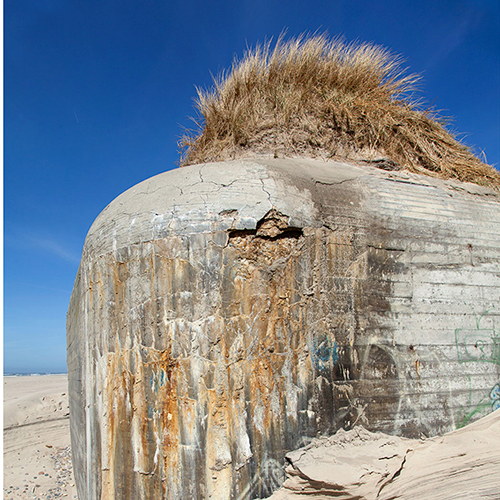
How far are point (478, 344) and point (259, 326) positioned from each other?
1.92 metres

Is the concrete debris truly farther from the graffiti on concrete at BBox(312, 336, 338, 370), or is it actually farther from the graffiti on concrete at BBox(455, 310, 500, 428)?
the graffiti on concrete at BBox(312, 336, 338, 370)

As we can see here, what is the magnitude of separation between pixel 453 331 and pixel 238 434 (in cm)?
187

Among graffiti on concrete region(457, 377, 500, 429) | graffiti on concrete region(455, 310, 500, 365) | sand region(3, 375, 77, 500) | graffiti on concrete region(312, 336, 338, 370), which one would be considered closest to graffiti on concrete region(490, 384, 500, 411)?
graffiti on concrete region(457, 377, 500, 429)

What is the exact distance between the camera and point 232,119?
377cm

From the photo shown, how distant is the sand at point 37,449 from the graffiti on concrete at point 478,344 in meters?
4.64

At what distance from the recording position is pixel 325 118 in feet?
12.1

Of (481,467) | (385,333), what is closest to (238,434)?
(385,333)

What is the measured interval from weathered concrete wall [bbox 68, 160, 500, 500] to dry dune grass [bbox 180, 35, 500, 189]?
2.34ft

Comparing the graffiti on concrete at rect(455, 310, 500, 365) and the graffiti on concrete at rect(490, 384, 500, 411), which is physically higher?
the graffiti on concrete at rect(455, 310, 500, 365)

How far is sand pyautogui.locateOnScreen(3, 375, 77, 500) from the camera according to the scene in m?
4.95

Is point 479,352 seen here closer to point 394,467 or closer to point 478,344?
point 478,344

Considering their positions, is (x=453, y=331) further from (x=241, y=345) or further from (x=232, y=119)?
(x=232, y=119)

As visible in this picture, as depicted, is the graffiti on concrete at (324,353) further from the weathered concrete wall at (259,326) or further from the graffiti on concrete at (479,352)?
the graffiti on concrete at (479,352)

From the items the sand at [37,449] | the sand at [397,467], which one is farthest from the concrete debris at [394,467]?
the sand at [37,449]
